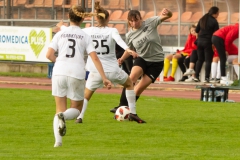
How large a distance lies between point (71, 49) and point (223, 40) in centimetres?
1374

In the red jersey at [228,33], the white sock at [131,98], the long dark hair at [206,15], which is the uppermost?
the long dark hair at [206,15]

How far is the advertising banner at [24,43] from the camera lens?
2912 cm

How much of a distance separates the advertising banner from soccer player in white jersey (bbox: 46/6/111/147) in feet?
56.7

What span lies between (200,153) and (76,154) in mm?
1524

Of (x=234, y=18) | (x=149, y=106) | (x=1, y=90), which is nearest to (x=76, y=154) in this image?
(x=149, y=106)

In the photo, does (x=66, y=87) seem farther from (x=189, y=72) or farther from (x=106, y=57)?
(x=189, y=72)

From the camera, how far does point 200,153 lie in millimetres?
Result: 10812

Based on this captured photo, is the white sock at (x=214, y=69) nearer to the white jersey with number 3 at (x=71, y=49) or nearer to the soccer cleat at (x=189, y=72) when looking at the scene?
the soccer cleat at (x=189, y=72)

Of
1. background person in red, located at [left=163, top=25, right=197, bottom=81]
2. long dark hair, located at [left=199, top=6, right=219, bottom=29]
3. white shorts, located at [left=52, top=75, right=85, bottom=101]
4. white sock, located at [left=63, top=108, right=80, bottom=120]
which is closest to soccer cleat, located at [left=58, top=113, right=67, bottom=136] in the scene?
white sock, located at [left=63, top=108, right=80, bottom=120]

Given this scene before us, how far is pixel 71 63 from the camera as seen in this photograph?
11.6m

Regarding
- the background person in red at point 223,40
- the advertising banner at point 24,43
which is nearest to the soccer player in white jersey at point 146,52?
the background person in red at point 223,40

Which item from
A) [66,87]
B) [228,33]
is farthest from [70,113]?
[228,33]

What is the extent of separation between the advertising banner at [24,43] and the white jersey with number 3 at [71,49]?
56.7 feet

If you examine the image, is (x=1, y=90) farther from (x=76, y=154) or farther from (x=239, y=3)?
(x=76, y=154)
